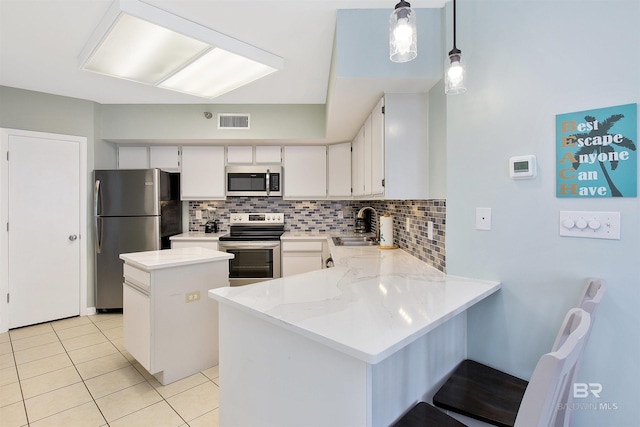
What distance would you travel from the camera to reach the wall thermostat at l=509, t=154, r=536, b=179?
136 cm

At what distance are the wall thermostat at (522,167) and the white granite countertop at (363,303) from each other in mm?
556

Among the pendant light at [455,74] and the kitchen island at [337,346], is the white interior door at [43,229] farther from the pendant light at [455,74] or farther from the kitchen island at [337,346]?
the pendant light at [455,74]

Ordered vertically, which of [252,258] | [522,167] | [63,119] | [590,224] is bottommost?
[252,258]

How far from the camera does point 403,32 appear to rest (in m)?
1.07

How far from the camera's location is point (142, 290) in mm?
2129

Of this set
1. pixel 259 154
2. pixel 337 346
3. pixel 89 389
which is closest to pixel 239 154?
pixel 259 154

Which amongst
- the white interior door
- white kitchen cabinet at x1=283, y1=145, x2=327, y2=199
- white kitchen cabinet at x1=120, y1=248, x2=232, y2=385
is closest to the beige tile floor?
white kitchen cabinet at x1=120, y1=248, x2=232, y2=385

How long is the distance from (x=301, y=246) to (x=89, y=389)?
7.48 feet

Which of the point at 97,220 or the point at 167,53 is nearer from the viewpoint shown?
the point at 167,53

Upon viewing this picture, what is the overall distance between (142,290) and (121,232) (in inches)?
65.6

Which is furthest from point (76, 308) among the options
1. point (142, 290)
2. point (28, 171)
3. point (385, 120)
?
point (385, 120)

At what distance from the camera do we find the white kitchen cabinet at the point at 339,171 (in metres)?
3.86

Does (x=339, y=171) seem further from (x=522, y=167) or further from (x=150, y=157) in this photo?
(x=522, y=167)

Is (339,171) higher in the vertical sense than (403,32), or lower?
lower
